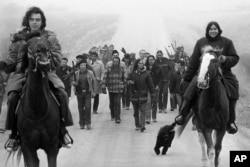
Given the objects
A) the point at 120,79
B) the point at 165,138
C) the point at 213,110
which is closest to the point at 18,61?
the point at 213,110

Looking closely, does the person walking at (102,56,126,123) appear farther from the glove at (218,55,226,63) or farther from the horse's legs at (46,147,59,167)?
the horse's legs at (46,147,59,167)

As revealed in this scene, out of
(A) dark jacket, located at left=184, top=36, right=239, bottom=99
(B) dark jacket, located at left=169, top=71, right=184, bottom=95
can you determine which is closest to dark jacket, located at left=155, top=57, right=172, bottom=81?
(B) dark jacket, located at left=169, top=71, right=184, bottom=95

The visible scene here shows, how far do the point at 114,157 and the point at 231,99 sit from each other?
3305mm

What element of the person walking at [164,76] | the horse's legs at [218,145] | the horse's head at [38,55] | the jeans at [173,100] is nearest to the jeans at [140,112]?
the person walking at [164,76]

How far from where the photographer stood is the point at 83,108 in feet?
64.5

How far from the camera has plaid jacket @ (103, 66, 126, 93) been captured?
20641 millimetres

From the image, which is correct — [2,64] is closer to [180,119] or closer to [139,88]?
[180,119]

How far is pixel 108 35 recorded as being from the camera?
6700 cm

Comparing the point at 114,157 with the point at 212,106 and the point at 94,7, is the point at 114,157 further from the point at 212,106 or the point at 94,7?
the point at 94,7

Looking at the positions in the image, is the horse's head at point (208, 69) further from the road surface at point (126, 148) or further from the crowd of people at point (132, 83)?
the crowd of people at point (132, 83)

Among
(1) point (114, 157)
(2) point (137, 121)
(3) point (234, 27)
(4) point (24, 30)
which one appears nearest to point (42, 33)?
(4) point (24, 30)

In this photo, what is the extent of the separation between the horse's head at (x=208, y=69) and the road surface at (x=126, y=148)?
2.54m

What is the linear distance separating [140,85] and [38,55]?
10.4 metres

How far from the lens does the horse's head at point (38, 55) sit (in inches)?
347
